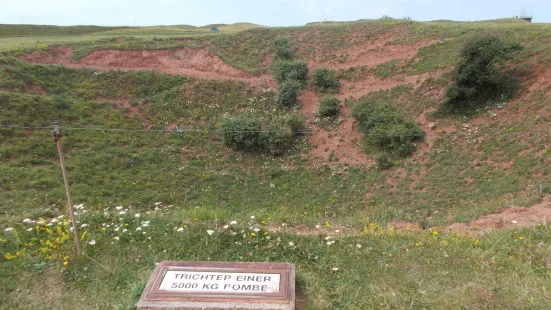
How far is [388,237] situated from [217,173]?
36.5ft

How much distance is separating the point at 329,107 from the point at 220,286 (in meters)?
15.8

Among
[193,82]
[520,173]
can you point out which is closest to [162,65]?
[193,82]

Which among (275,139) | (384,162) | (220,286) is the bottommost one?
(384,162)

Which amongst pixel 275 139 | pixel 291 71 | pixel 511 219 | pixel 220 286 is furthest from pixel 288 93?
pixel 220 286

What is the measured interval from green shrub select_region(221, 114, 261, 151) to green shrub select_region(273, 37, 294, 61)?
299 inches

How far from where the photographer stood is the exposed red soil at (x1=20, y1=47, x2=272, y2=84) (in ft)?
71.5

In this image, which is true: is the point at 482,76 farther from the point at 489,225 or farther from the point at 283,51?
the point at 283,51

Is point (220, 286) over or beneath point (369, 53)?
beneath

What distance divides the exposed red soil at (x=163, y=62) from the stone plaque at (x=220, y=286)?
18.5 metres

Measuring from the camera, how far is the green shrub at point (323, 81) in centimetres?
2082

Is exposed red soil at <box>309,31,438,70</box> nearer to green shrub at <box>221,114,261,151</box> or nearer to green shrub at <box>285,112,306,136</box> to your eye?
green shrub at <box>285,112,306,136</box>

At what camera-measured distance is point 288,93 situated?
1973cm

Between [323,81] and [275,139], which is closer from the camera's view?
[275,139]

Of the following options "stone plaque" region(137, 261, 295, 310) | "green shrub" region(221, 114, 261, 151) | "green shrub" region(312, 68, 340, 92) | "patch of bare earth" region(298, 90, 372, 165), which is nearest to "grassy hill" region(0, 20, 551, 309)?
"patch of bare earth" region(298, 90, 372, 165)
